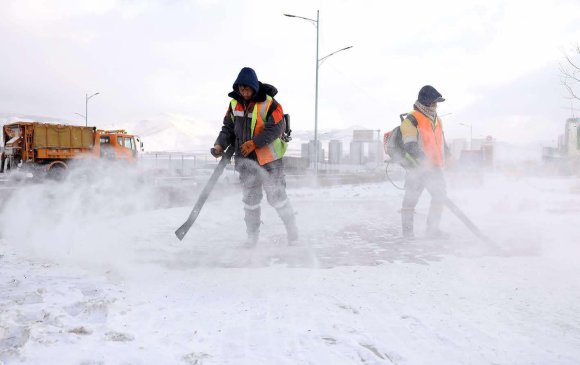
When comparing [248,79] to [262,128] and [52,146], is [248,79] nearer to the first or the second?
[262,128]

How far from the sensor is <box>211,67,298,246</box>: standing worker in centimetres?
479

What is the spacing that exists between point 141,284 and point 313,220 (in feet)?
14.5

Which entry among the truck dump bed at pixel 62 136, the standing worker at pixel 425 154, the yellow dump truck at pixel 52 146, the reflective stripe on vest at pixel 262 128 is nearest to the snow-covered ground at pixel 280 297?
the standing worker at pixel 425 154

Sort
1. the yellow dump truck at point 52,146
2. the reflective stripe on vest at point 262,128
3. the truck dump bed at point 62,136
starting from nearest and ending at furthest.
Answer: the reflective stripe on vest at point 262,128 < the yellow dump truck at point 52,146 < the truck dump bed at point 62,136

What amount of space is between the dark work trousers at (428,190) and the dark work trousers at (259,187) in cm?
→ 157

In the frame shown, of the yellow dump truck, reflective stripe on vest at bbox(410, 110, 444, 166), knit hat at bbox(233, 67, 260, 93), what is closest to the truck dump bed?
the yellow dump truck

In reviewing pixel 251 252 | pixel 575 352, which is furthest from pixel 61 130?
pixel 575 352

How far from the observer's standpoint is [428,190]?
5.77 m

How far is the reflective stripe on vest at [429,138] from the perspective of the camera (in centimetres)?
569

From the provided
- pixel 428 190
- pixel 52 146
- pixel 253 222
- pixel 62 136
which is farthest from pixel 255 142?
pixel 62 136

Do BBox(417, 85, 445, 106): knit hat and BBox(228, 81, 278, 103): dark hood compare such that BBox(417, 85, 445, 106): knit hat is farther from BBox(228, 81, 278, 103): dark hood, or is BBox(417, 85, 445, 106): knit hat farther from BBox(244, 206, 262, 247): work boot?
BBox(244, 206, 262, 247): work boot

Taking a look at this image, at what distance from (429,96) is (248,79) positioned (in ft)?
7.82

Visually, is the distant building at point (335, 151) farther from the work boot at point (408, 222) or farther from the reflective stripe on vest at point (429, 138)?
the work boot at point (408, 222)

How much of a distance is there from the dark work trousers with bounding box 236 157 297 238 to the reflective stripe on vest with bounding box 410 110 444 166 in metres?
1.86
